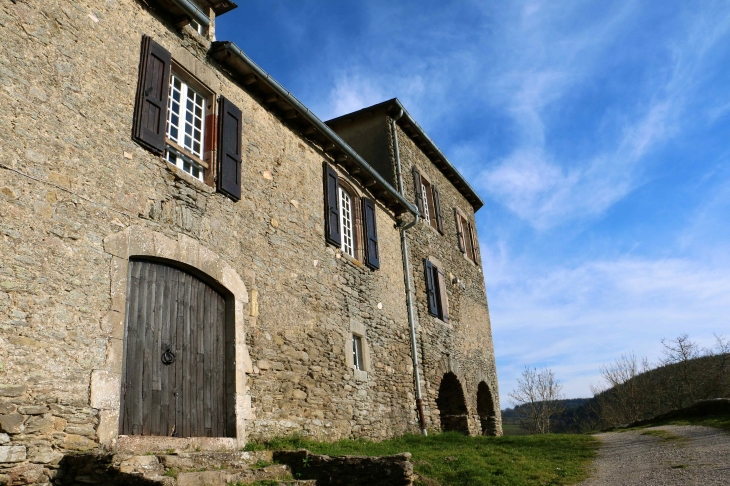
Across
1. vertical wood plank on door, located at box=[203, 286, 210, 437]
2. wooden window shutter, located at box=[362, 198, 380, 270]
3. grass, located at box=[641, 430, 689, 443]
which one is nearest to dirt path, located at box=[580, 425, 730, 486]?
grass, located at box=[641, 430, 689, 443]

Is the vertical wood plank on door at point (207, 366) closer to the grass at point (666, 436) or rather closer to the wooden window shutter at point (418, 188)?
the wooden window shutter at point (418, 188)

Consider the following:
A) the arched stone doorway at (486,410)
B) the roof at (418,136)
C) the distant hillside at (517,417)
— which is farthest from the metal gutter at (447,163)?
the distant hillside at (517,417)

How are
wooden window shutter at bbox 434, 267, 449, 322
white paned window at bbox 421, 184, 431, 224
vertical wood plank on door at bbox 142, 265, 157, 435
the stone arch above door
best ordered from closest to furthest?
1. the stone arch above door
2. vertical wood plank on door at bbox 142, 265, 157, 435
3. wooden window shutter at bbox 434, 267, 449, 322
4. white paned window at bbox 421, 184, 431, 224

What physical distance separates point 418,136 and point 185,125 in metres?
8.23

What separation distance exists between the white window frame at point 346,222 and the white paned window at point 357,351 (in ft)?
4.80

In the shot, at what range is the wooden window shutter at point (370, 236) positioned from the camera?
10031 mm

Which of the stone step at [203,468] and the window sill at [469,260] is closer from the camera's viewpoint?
the stone step at [203,468]

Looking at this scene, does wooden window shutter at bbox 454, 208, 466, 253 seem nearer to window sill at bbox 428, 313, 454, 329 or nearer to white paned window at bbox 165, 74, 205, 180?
window sill at bbox 428, 313, 454, 329

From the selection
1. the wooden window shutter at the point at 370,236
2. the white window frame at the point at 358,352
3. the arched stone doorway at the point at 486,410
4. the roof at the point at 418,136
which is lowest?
the arched stone doorway at the point at 486,410

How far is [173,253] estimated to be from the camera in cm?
585

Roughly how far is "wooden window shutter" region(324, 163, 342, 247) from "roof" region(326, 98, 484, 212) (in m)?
4.20

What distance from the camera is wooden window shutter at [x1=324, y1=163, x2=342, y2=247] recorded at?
29.0 feet

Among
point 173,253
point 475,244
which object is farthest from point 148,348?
point 475,244

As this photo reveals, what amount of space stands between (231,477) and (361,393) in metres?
4.22
